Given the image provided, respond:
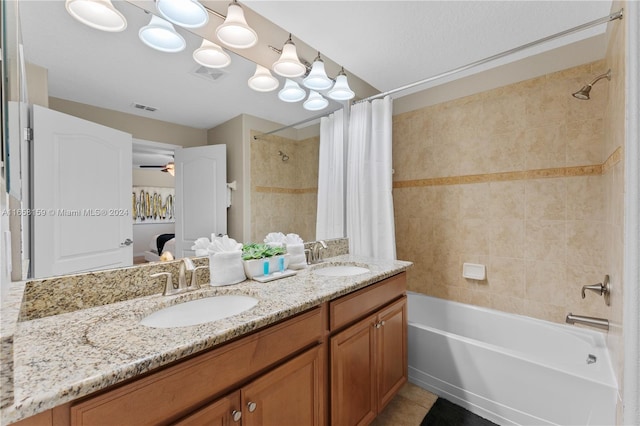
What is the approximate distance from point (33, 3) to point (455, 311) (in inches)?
120

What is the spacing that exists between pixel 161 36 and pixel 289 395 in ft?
5.36

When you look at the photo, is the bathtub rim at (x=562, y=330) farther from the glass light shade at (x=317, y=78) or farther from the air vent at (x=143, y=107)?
the air vent at (x=143, y=107)

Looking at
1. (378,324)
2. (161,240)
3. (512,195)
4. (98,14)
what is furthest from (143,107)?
(512,195)

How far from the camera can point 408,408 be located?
1.77 metres

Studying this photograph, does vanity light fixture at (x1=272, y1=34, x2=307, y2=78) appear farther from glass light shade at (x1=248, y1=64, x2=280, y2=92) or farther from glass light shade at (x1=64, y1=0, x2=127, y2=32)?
glass light shade at (x1=64, y1=0, x2=127, y2=32)

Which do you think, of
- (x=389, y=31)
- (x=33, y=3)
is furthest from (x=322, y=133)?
(x=33, y=3)

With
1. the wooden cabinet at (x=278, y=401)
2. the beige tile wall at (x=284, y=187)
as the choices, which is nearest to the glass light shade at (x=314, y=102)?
the beige tile wall at (x=284, y=187)

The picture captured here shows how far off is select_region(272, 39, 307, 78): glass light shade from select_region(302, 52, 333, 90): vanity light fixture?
12cm

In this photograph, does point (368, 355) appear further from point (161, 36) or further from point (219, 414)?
point (161, 36)

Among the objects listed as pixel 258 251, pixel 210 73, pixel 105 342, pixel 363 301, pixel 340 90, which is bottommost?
pixel 363 301

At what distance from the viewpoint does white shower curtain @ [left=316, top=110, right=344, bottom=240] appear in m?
2.17

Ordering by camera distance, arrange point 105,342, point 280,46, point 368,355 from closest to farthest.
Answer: point 105,342 < point 368,355 < point 280,46

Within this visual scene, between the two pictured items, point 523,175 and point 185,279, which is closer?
Answer: point 185,279

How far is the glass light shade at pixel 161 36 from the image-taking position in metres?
1.20
